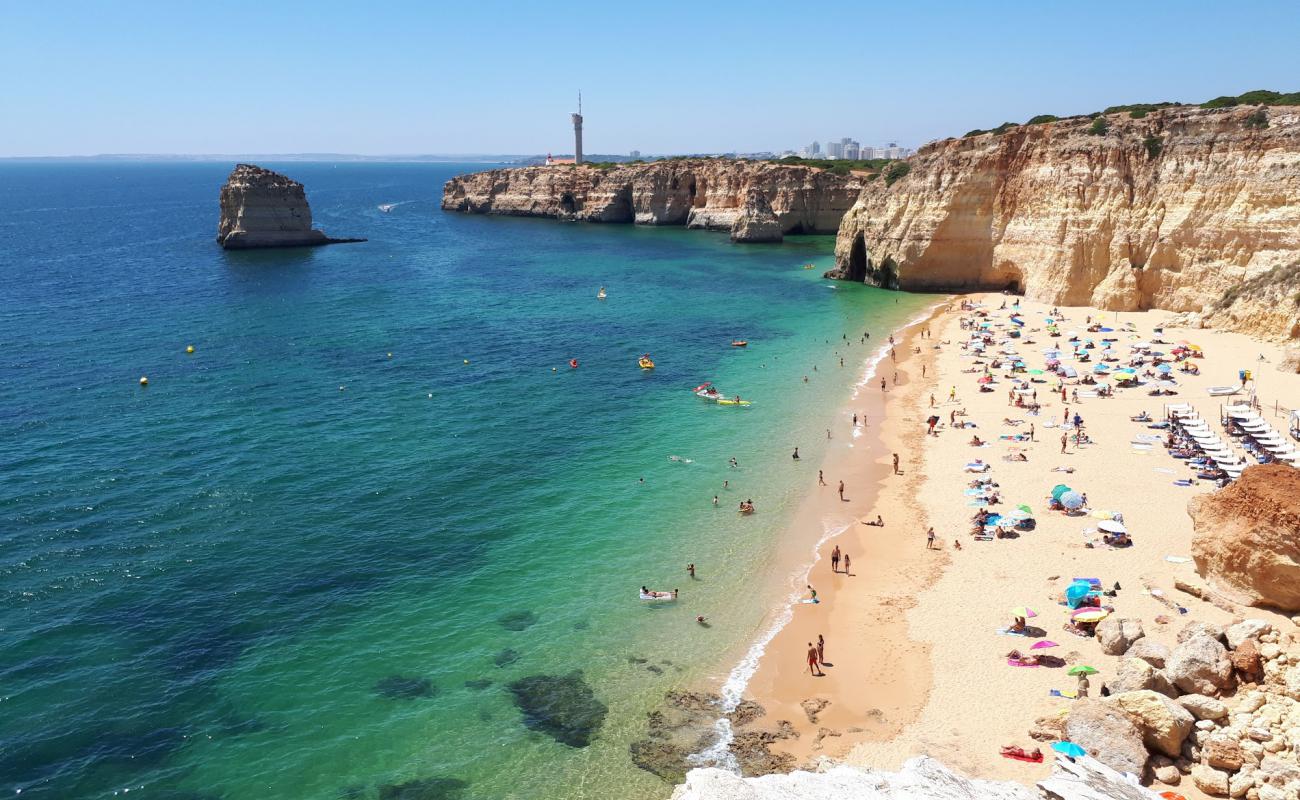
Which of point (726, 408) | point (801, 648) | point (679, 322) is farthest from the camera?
point (679, 322)

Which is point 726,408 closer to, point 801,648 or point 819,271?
point 801,648

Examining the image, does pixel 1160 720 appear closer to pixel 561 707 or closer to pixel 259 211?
pixel 561 707

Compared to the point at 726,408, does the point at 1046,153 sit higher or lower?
higher

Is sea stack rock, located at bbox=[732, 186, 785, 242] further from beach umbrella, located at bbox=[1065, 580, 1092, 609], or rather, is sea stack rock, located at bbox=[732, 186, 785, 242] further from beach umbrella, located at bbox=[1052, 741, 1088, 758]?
beach umbrella, located at bbox=[1052, 741, 1088, 758]

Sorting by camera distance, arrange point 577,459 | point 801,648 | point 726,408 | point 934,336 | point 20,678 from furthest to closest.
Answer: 1. point 934,336
2. point 726,408
3. point 577,459
4. point 801,648
5. point 20,678

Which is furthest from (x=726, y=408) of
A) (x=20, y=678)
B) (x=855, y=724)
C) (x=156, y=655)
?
(x=20, y=678)

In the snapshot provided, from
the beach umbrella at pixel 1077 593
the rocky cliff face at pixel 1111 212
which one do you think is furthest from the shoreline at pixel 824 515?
the rocky cliff face at pixel 1111 212
